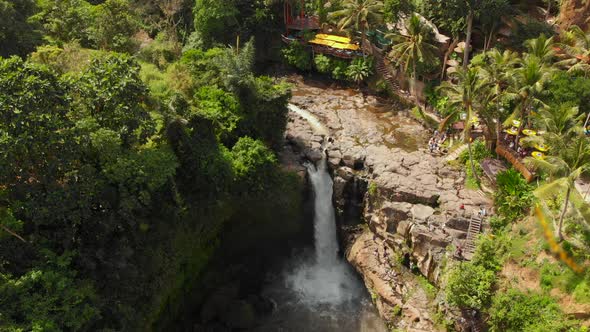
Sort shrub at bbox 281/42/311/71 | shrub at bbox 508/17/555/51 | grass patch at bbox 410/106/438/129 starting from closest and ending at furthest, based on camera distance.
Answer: shrub at bbox 508/17/555/51
grass patch at bbox 410/106/438/129
shrub at bbox 281/42/311/71

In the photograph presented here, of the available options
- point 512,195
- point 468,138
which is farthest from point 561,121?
point 468,138

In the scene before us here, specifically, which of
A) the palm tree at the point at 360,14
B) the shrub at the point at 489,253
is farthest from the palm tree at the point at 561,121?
the palm tree at the point at 360,14

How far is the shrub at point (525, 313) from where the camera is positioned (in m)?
26.9

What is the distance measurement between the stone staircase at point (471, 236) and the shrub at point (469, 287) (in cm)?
228

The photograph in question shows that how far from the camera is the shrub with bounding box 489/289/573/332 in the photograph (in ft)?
88.4

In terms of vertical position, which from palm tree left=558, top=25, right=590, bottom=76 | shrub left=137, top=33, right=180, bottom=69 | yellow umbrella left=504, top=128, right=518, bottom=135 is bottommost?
yellow umbrella left=504, top=128, right=518, bottom=135

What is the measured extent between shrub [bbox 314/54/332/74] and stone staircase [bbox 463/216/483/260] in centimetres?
2723

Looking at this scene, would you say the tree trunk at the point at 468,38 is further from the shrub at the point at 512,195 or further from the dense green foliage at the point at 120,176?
the dense green foliage at the point at 120,176

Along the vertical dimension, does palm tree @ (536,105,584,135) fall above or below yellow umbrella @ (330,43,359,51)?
below

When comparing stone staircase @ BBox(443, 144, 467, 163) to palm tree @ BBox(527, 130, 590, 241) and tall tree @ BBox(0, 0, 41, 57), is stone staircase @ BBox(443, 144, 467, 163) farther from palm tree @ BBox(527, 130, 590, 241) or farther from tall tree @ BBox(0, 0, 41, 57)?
tall tree @ BBox(0, 0, 41, 57)

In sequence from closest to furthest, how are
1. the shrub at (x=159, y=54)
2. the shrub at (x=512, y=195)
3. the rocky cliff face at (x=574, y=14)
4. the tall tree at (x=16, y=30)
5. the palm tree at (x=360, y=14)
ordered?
the shrub at (x=512, y=195) → the tall tree at (x=16, y=30) → the shrub at (x=159, y=54) → the rocky cliff face at (x=574, y=14) → the palm tree at (x=360, y=14)

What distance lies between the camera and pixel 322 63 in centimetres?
Result: 5391

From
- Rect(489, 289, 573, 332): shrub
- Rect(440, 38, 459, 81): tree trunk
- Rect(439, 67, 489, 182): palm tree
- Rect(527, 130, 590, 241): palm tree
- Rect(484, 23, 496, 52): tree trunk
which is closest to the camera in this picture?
Rect(527, 130, 590, 241): palm tree

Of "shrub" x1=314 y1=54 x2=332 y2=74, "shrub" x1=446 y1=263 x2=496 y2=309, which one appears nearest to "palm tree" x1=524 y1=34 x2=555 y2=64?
"shrub" x1=446 y1=263 x2=496 y2=309
